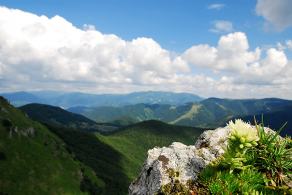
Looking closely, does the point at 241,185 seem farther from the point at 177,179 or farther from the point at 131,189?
the point at 131,189

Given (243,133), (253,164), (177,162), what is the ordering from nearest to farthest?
1. (243,133)
2. (253,164)
3. (177,162)

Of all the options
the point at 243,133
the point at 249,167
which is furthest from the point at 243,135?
the point at 249,167

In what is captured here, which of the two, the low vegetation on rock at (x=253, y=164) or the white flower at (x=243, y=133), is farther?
the white flower at (x=243, y=133)

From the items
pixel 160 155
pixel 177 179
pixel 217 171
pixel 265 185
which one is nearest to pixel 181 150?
pixel 160 155

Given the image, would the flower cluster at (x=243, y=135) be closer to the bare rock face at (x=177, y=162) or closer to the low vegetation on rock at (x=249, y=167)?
the low vegetation on rock at (x=249, y=167)

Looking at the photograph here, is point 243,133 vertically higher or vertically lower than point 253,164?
higher

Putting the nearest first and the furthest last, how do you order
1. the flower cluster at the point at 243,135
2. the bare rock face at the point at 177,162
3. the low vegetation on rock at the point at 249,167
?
the low vegetation on rock at the point at 249,167 < the flower cluster at the point at 243,135 < the bare rock face at the point at 177,162

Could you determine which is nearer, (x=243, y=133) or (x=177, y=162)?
(x=243, y=133)

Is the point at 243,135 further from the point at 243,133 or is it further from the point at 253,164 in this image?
the point at 253,164

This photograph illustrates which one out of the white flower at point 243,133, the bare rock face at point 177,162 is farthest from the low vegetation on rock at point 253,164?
the bare rock face at point 177,162
